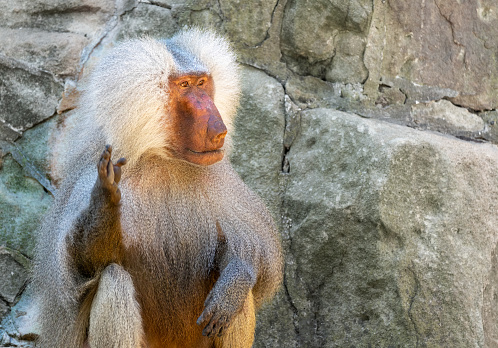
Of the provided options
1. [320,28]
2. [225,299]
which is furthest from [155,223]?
[320,28]

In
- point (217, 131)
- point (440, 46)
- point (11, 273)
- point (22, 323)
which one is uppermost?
point (440, 46)

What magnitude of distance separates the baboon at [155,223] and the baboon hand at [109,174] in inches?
2.5

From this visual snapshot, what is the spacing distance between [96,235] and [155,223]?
31 centimetres

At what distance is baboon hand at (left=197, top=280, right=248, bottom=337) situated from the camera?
8.98ft

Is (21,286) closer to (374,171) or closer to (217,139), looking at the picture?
(217,139)

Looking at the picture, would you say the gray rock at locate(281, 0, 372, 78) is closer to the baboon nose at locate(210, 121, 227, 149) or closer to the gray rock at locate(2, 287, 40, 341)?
the baboon nose at locate(210, 121, 227, 149)

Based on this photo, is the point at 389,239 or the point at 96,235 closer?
the point at 96,235

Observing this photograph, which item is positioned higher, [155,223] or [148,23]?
[148,23]

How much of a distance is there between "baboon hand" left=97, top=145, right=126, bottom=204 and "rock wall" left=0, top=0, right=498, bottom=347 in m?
1.31

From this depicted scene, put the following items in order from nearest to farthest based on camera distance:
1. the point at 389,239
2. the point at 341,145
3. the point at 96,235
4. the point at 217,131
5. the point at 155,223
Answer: the point at 96,235 < the point at 217,131 < the point at 155,223 < the point at 389,239 < the point at 341,145

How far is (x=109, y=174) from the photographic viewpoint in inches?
94.8

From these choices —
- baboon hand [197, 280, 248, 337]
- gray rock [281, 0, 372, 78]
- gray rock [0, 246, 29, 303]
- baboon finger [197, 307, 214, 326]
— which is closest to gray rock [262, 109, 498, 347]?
gray rock [281, 0, 372, 78]

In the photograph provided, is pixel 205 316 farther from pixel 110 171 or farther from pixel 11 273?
pixel 11 273

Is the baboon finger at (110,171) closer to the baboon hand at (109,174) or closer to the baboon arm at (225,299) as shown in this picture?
the baboon hand at (109,174)
